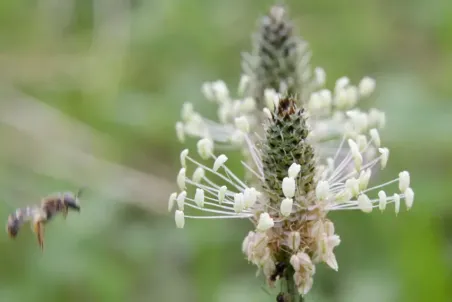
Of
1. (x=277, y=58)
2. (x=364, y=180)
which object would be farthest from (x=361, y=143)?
(x=277, y=58)

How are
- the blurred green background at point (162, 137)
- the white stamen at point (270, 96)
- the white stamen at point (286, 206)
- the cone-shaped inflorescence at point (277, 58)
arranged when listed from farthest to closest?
the blurred green background at point (162, 137) → the cone-shaped inflorescence at point (277, 58) → the white stamen at point (270, 96) → the white stamen at point (286, 206)

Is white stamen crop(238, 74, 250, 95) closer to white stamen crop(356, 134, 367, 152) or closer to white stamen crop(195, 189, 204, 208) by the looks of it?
white stamen crop(356, 134, 367, 152)

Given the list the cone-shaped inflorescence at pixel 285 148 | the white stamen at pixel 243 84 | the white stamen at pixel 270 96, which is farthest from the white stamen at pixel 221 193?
the white stamen at pixel 243 84

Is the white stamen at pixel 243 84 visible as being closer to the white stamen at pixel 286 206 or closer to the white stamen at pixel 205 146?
A: the white stamen at pixel 205 146

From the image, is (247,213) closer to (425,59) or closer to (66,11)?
(425,59)

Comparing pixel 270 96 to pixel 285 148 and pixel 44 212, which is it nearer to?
pixel 285 148

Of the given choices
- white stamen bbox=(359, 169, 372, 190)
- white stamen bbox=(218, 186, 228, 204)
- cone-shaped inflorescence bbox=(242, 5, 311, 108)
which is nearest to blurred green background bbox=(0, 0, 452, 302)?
cone-shaped inflorescence bbox=(242, 5, 311, 108)
